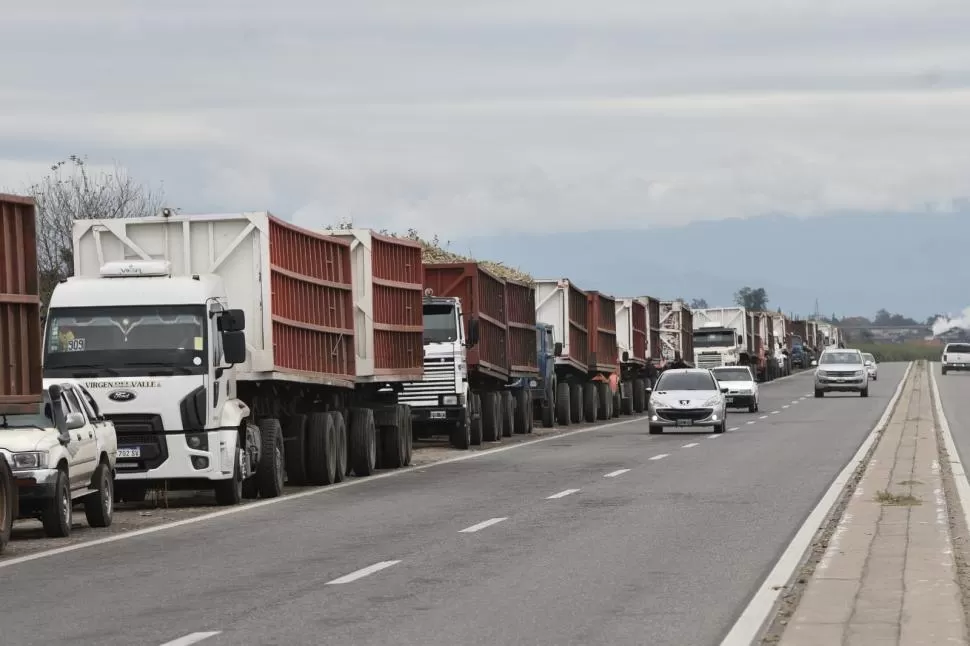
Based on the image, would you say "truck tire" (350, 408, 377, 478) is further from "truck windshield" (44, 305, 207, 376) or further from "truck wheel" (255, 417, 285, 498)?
"truck windshield" (44, 305, 207, 376)

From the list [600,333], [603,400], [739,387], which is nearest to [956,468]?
[600,333]

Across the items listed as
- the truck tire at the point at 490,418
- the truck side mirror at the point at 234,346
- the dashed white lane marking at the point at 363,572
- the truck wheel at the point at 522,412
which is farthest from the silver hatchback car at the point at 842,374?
the dashed white lane marking at the point at 363,572

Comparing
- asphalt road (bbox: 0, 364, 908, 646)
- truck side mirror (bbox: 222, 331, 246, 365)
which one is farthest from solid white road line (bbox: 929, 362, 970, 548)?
truck side mirror (bbox: 222, 331, 246, 365)

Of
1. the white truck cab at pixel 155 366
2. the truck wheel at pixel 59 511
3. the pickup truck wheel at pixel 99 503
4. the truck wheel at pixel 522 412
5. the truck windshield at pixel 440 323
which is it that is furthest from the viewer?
the truck wheel at pixel 522 412

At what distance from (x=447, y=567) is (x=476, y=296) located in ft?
77.0

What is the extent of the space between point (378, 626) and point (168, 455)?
1105cm

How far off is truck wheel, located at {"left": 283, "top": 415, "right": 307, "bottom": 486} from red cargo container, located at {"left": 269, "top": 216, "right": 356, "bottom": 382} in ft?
2.42

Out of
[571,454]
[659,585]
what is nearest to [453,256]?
[571,454]

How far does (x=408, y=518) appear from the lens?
19.7 m

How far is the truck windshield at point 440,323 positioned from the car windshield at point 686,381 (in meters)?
8.82

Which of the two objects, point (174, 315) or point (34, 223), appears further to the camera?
point (174, 315)

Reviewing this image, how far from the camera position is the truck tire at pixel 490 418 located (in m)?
39.5

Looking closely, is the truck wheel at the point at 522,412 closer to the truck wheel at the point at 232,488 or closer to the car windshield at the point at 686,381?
the car windshield at the point at 686,381

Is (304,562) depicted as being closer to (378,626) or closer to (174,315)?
(378,626)
